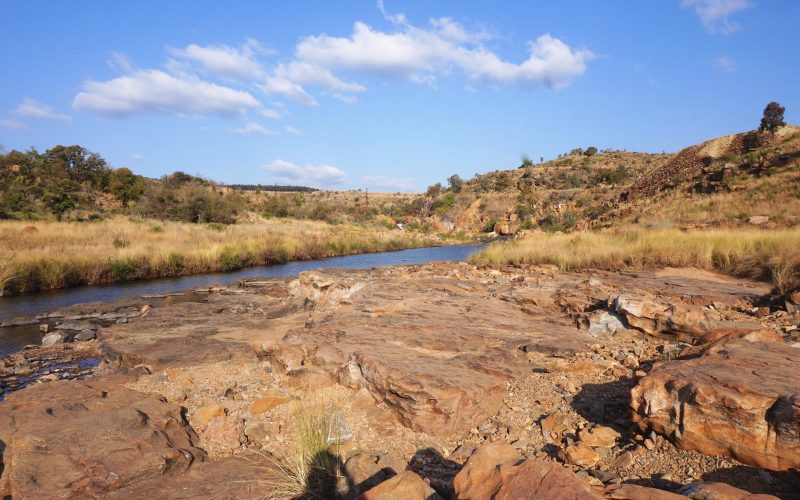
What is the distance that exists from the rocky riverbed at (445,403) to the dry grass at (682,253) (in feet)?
8.46

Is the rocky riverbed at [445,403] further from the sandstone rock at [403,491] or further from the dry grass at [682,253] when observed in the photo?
the dry grass at [682,253]

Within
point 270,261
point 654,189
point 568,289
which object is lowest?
point 270,261

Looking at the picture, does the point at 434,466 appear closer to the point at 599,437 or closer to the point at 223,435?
the point at 599,437

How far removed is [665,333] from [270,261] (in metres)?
21.0

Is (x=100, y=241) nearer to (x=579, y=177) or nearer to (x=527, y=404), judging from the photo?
(x=527, y=404)

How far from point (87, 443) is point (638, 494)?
368cm

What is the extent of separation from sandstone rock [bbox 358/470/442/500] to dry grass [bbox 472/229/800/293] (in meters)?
7.40

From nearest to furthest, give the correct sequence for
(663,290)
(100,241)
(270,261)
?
1. (663,290)
2. (100,241)
3. (270,261)

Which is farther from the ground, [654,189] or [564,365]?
[654,189]

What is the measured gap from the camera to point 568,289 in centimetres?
834

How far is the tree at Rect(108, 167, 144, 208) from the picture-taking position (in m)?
39.8

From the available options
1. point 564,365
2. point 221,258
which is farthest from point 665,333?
point 221,258

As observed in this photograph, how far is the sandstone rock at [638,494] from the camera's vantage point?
212 centimetres

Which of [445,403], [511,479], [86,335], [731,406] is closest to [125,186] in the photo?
[86,335]
